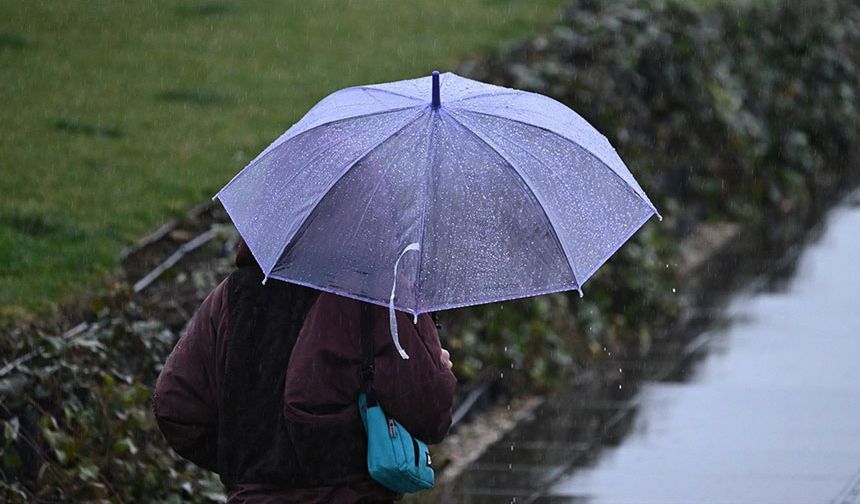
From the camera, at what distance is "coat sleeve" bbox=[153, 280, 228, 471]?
11.4 ft

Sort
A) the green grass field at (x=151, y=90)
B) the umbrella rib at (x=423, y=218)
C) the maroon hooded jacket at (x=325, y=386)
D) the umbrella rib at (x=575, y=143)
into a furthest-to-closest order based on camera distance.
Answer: the green grass field at (x=151, y=90), the umbrella rib at (x=575, y=143), the umbrella rib at (x=423, y=218), the maroon hooded jacket at (x=325, y=386)

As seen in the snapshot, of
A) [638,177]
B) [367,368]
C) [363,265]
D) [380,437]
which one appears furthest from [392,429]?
[638,177]

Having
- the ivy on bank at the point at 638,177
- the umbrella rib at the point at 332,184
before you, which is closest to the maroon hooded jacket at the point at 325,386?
the umbrella rib at the point at 332,184

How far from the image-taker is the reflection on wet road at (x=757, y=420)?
6.51 metres

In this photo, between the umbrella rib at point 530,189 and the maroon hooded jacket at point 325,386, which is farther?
the umbrella rib at point 530,189

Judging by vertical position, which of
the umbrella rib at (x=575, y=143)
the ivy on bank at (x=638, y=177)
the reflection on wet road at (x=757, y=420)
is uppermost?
the umbrella rib at (x=575, y=143)

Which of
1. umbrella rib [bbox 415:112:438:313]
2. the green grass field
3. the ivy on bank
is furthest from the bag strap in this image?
the green grass field

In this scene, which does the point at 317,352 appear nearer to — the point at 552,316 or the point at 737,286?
the point at 552,316

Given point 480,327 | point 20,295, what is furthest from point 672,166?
point 20,295

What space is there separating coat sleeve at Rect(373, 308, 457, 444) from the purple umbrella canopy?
0.07 metres

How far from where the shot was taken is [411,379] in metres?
3.35

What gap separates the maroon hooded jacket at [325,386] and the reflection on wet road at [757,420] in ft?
10.4

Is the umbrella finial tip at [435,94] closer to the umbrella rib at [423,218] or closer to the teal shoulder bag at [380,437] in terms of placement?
the umbrella rib at [423,218]

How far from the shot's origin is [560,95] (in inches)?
378
